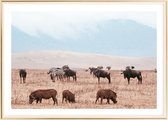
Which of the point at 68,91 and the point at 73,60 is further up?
the point at 73,60

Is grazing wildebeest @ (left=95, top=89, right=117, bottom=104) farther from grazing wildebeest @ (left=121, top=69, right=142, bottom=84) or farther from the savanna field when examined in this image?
grazing wildebeest @ (left=121, top=69, right=142, bottom=84)

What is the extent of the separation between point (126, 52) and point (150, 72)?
0.68 feet

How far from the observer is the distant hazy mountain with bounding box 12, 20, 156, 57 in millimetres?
2955

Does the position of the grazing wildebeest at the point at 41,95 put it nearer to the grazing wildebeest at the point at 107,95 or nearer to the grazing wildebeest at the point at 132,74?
the grazing wildebeest at the point at 107,95

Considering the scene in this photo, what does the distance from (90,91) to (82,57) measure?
0.23m

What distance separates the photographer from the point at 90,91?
2961 millimetres

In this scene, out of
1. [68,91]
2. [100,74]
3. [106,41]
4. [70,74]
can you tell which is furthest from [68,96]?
[106,41]

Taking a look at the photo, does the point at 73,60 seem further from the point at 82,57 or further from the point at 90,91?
the point at 90,91

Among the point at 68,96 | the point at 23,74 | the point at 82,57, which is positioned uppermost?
the point at 82,57

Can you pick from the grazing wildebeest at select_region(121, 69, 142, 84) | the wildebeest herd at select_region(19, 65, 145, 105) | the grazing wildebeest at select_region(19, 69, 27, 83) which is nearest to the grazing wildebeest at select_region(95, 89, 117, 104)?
the wildebeest herd at select_region(19, 65, 145, 105)
